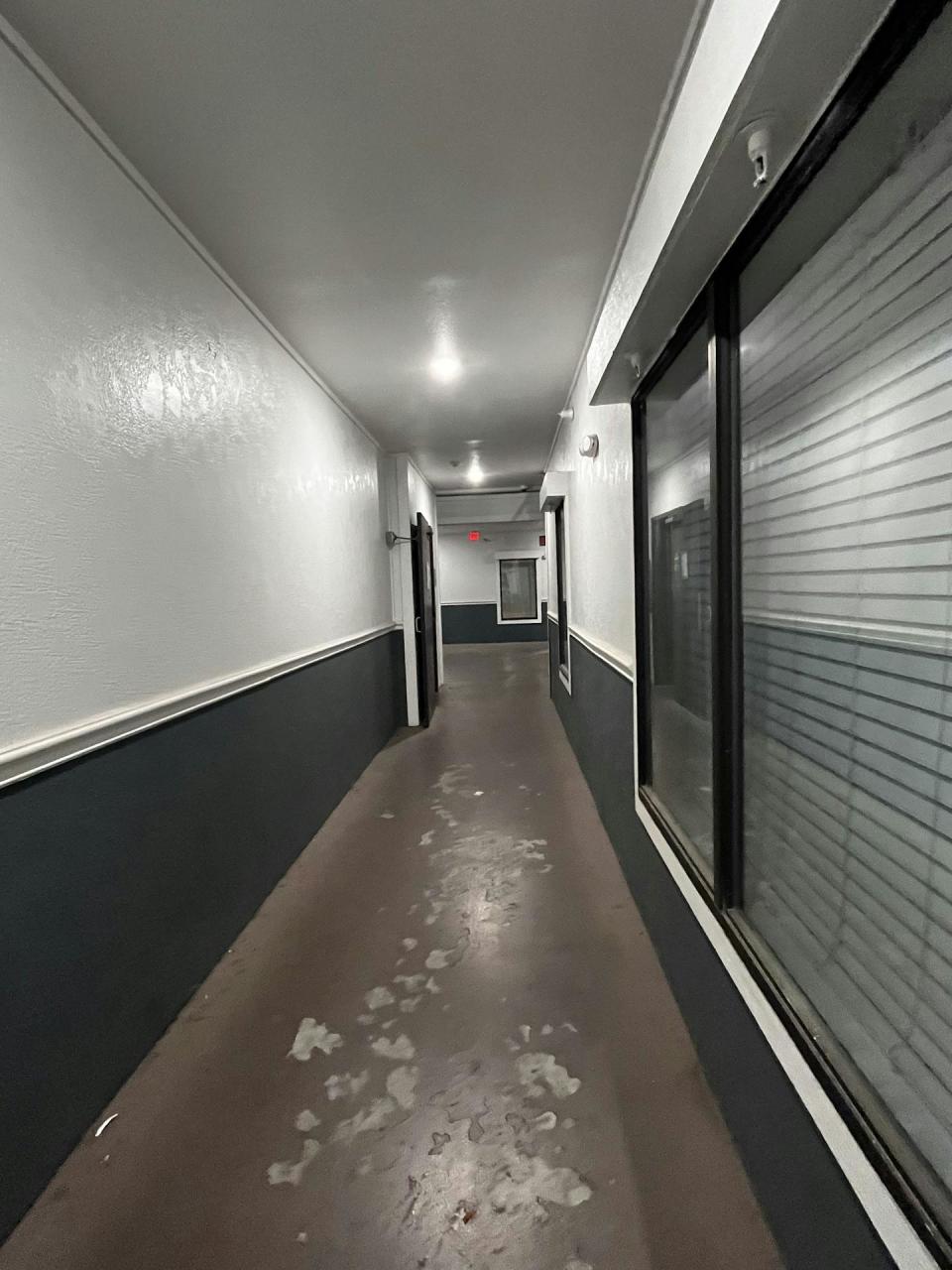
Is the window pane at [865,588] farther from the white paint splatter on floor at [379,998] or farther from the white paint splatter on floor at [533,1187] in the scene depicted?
the white paint splatter on floor at [379,998]

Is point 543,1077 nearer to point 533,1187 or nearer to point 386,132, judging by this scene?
point 533,1187

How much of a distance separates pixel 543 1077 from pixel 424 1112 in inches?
13.2

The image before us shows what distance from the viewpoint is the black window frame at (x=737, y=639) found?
828mm

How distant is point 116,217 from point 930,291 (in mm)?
2082

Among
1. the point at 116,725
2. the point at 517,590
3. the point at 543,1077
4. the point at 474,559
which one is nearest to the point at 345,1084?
the point at 543,1077

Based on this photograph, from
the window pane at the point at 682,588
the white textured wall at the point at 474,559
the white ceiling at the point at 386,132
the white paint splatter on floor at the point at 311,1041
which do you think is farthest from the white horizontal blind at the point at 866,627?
the white textured wall at the point at 474,559

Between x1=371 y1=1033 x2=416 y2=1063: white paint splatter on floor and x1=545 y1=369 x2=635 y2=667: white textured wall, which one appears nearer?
x1=371 y1=1033 x2=416 y2=1063: white paint splatter on floor

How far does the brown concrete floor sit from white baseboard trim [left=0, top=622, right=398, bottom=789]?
963 millimetres

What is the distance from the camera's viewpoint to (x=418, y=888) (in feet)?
9.48

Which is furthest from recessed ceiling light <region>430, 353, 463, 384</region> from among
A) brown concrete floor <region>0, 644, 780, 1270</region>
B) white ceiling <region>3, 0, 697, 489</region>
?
brown concrete floor <region>0, 644, 780, 1270</region>

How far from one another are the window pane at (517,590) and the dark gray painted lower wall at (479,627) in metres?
0.21

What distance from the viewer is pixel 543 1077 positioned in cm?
174

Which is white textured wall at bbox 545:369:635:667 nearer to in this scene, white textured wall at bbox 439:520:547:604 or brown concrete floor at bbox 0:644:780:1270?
brown concrete floor at bbox 0:644:780:1270

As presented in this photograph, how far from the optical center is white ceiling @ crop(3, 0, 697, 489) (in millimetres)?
1470
